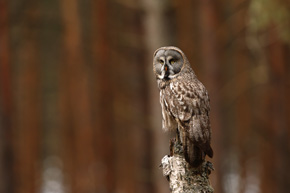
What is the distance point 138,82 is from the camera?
14320 millimetres

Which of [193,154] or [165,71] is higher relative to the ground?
[165,71]

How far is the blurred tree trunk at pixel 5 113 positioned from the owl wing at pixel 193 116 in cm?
589

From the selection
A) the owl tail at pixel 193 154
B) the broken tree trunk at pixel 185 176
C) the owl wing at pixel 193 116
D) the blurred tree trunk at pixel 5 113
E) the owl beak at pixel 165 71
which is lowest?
the broken tree trunk at pixel 185 176

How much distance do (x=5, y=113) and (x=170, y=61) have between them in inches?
237

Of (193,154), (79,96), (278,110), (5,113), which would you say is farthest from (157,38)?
(193,154)

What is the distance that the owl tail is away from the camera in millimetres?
3105

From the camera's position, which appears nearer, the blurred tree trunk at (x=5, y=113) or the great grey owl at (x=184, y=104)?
the great grey owl at (x=184, y=104)

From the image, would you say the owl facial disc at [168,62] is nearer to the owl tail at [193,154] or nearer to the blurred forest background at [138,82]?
the owl tail at [193,154]

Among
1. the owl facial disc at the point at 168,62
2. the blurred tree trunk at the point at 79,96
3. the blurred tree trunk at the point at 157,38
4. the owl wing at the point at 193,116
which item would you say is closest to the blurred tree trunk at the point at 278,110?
the blurred tree trunk at the point at 157,38

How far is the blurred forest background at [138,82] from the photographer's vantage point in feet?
26.9

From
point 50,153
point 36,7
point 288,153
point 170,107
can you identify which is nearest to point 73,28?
point 36,7

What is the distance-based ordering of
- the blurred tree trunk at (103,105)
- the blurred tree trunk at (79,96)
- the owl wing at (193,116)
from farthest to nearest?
the blurred tree trunk at (79,96) < the blurred tree trunk at (103,105) < the owl wing at (193,116)

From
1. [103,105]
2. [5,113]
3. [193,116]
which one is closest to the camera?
[193,116]

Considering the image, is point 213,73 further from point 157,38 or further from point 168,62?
point 168,62
